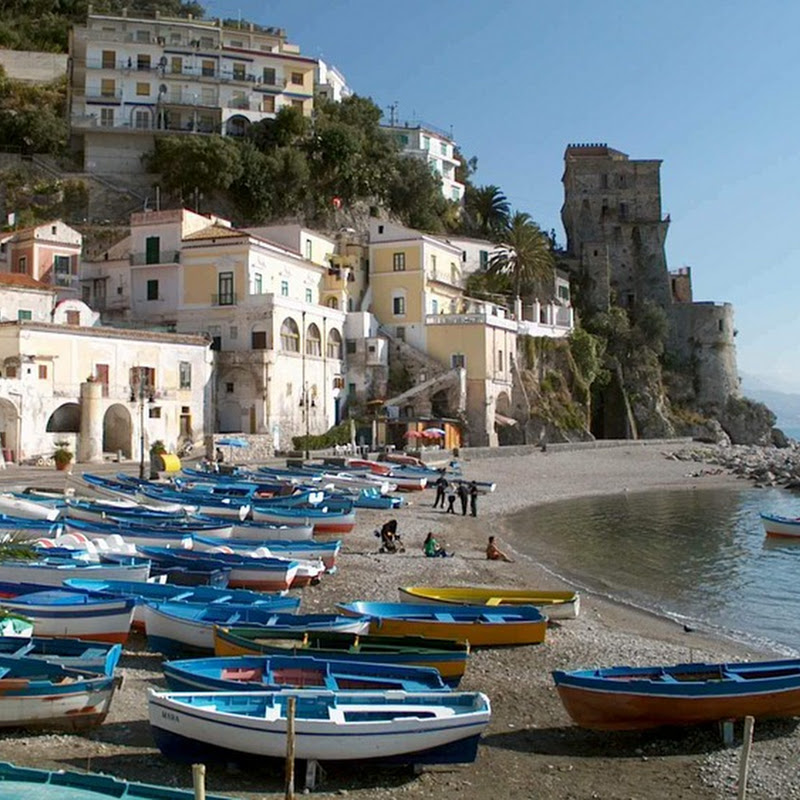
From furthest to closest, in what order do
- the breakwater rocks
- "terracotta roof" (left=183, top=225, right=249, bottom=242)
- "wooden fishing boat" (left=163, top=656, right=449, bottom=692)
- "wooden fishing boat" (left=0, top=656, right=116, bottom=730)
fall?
the breakwater rocks
"terracotta roof" (left=183, top=225, right=249, bottom=242)
"wooden fishing boat" (left=163, top=656, right=449, bottom=692)
"wooden fishing boat" (left=0, top=656, right=116, bottom=730)

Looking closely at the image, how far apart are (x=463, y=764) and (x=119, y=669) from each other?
601 centimetres

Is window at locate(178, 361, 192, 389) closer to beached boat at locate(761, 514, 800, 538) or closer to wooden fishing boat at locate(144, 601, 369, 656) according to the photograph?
beached boat at locate(761, 514, 800, 538)

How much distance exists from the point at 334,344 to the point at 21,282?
750 inches

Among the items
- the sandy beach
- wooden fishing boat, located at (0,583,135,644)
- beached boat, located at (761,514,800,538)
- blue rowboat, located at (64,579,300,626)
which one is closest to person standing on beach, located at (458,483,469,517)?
beached boat, located at (761,514,800,538)

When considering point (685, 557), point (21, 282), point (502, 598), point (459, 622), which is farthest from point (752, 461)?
point (459, 622)

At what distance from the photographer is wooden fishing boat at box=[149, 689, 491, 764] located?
10.3 meters

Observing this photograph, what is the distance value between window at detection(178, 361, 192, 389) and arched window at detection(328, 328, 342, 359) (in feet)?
35.9

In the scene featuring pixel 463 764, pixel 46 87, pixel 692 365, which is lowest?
pixel 463 764

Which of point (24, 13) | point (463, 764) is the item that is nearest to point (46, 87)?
point (24, 13)

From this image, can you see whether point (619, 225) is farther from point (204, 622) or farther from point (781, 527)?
point (204, 622)

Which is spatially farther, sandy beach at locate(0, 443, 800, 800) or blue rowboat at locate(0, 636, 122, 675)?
blue rowboat at locate(0, 636, 122, 675)

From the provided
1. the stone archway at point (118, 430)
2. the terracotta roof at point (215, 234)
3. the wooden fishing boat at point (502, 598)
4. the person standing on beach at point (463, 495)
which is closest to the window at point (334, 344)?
the terracotta roof at point (215, 234)

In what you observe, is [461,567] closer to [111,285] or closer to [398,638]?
[398,638]

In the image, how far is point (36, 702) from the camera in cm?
1106
